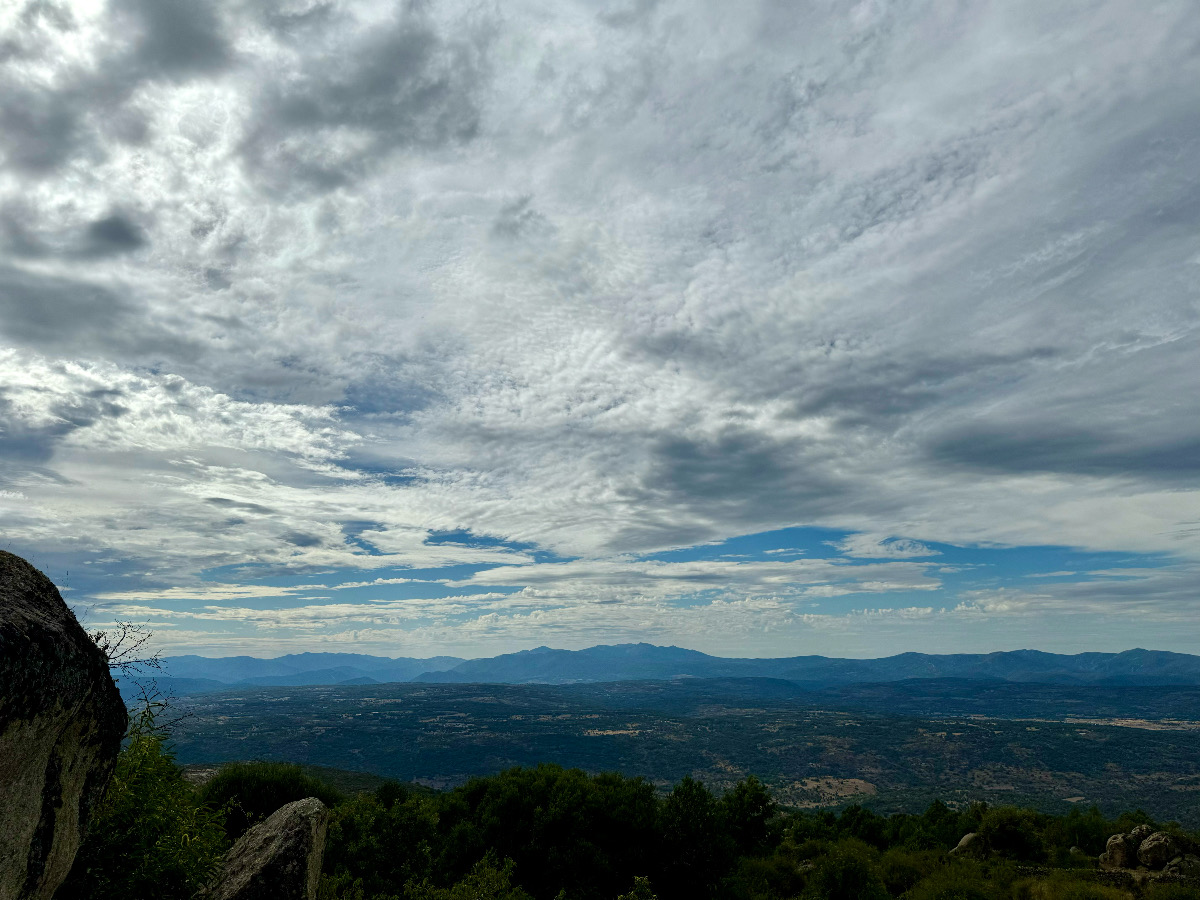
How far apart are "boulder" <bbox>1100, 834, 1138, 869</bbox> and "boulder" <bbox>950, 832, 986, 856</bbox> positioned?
7.83 m

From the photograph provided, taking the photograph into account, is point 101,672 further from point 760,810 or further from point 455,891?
point 760,810

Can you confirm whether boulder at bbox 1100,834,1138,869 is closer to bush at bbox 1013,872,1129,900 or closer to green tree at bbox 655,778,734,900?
bush at bbox 1013,872,1129,900

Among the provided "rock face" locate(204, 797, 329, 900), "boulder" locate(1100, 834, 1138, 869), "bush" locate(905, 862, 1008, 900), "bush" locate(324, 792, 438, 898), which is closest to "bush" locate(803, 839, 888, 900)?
"bush" locate(905, 862, 1008, 900)

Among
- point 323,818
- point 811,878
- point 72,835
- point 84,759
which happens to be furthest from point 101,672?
point 811,878

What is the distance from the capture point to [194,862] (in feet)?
44.0

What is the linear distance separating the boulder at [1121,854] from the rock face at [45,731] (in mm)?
54003

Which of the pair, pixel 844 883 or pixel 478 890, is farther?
pixel 844 883

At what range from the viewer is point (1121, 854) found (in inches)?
1508

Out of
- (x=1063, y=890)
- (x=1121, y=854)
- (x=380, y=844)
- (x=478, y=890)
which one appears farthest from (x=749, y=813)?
(x=478, y=890)

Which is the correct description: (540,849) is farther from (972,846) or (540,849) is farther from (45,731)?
(972,846)

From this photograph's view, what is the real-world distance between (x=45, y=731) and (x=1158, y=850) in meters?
53.8

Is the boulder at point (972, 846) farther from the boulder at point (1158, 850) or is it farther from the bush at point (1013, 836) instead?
the boulder at point (1158, 850)

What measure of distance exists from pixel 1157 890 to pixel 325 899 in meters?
Answer: 39.0

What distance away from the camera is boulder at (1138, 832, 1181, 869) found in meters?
35.6
